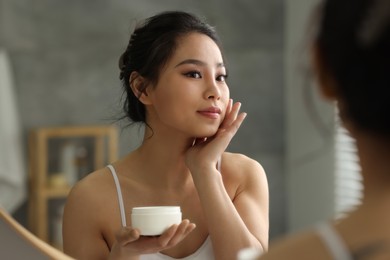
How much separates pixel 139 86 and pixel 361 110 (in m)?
1.11

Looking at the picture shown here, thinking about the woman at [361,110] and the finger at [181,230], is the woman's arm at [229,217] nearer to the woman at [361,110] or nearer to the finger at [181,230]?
the finger at [181,230]

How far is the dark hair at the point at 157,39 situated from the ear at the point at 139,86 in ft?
0.03

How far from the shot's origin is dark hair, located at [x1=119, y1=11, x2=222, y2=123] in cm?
162

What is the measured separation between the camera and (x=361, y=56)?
611mm

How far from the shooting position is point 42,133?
3584mm

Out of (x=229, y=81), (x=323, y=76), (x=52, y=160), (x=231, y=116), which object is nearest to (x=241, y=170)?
(x=231, y=116)

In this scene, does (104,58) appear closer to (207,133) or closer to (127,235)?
(207,133)

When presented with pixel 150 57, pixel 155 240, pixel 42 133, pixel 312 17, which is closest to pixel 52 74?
pixel 42 133

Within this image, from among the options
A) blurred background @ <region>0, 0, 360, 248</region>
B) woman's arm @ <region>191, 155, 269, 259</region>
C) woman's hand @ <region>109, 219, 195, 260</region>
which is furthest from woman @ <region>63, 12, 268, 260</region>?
blurred background @ <region>0, 0, 360, 248</region>

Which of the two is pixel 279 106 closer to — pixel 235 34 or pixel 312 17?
pixel 235 34

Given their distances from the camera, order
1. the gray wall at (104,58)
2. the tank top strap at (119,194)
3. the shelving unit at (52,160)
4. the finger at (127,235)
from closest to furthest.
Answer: the finger at (127,235) → the tank top strap at (119,194) → the shelving unit at (52,160) → the gray wall at (104,58)

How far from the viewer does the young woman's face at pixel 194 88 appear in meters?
1.58

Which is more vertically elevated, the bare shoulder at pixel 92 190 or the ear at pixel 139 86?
the ear at pixel 139 86

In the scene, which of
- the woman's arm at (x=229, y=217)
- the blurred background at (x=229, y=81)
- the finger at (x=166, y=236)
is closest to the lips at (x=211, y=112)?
the woman's arm at (x=229, y=217)
